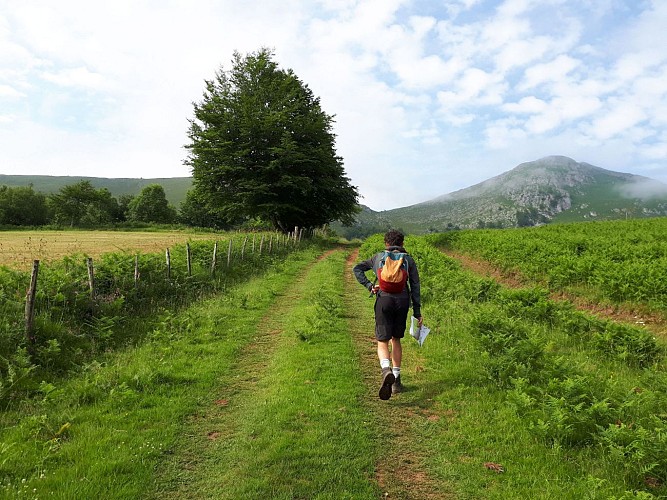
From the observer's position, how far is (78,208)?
3497 inches

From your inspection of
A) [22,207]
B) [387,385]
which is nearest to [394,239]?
[387,385]

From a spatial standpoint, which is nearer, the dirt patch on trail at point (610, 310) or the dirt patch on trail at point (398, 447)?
the dirt patch on trail at point (398, 447)

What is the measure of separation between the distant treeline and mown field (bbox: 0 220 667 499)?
276 ft

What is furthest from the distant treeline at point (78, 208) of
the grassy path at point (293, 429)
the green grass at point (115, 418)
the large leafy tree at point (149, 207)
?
the grassy path at point (293, 429)

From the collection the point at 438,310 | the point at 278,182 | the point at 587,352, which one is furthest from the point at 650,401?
the point at 278,182

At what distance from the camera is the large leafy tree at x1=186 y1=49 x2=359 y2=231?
35.5 meters

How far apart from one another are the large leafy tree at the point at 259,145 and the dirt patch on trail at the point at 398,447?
2988cm

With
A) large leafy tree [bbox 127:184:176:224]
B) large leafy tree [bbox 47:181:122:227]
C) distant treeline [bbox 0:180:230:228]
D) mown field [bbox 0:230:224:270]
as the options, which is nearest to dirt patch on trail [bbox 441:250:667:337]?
mown field [bbox 0:230:224:270]

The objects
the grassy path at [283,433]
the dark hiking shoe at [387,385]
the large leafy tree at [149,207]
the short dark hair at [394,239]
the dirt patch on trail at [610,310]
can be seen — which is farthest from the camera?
the large leafy tree at [149,207]

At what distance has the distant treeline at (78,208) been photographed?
8312 cm

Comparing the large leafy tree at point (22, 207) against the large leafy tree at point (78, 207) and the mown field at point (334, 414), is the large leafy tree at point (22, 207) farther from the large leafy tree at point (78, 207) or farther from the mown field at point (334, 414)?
the mown field at point (334, 414)

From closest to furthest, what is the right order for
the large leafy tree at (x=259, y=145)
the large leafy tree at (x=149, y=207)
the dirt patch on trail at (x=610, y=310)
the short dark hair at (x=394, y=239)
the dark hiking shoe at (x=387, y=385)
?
the dark hiking shoe at (x=387, y=385) → the short dark hair at (x=394, y=239) → the dirt patch on trail at (x=610, y=310) → the large leafy tree at (x=259, y=145) → the large leafy tree at (x=149, y=207)

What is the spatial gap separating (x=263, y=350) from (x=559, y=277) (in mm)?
12944

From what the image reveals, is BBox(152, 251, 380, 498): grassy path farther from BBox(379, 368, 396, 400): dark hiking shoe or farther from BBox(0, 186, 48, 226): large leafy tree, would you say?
BBox(0, 186, 48, 226): large leafy tree
